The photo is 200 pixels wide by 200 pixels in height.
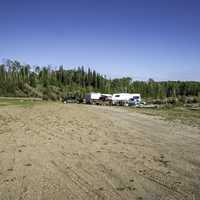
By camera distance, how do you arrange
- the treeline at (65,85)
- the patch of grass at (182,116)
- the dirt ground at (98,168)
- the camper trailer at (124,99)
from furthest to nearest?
the treeline at (65,85)
the camper trailer at (124,99)
the patch of grass at (182,116)
the dirt ground at (98,168)

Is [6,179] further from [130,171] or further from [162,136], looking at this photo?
[162,136]

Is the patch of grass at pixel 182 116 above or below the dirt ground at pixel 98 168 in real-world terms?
below

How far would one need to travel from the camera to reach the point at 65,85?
12850cm

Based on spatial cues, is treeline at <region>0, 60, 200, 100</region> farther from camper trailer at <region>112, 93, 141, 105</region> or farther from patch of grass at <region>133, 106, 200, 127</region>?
patch of grass at <region>133, 106, 200, 127</region>

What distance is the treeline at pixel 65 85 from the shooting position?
315 ft

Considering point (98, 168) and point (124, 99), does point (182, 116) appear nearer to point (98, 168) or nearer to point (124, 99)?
point (98, 168)

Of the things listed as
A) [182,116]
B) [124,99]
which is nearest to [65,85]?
[124,99]

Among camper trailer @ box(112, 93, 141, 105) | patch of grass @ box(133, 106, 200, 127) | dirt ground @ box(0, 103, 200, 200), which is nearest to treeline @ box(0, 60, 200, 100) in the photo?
camper trailer @ box(112, 93, 141, 105)

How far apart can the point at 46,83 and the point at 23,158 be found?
10698cm

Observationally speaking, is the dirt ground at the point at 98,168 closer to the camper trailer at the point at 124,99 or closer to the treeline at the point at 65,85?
the camper trailer at the point at 124,99

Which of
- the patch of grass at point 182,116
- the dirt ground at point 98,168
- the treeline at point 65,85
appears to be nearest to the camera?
the dirt ground at point 98,168

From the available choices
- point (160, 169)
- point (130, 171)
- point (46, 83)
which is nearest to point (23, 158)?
point (130, 171)

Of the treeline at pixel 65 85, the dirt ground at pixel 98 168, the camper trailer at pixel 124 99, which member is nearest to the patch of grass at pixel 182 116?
the dirt ground at pixel 98 168

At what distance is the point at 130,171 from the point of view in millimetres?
6777
